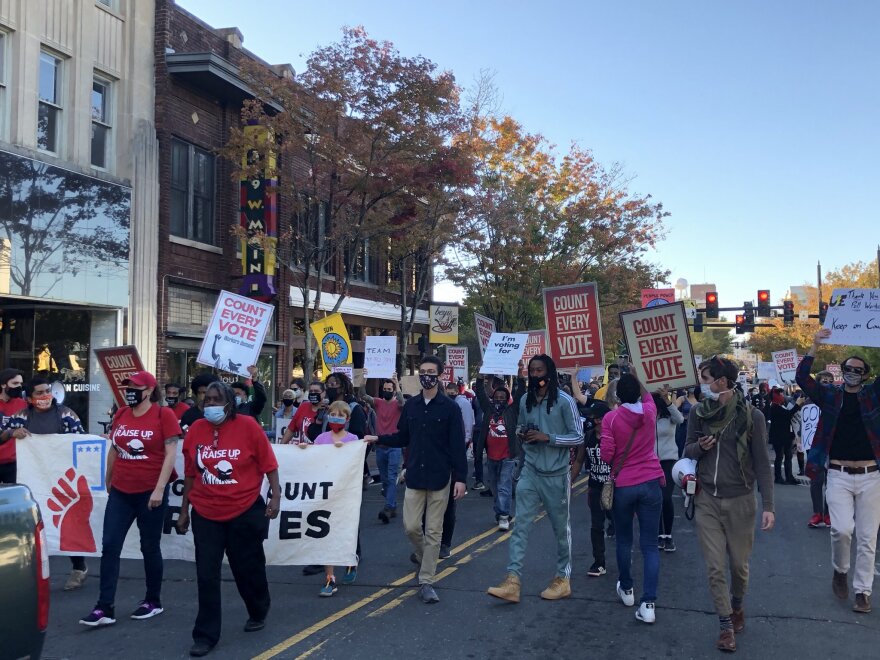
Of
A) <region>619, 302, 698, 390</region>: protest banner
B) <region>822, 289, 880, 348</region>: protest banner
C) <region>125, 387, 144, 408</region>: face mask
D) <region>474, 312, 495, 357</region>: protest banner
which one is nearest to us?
<region>125, 387, 144, 408</region>: face mask

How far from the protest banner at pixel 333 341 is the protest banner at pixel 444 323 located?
11.8 m

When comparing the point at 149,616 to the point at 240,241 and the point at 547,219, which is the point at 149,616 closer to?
the point at 240,241

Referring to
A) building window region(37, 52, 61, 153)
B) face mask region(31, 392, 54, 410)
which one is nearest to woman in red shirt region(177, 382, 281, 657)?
face mask region(31, 392, 54, 410)

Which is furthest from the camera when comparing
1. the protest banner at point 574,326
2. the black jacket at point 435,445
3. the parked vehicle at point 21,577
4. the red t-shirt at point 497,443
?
the red t-shirt at point 497,443

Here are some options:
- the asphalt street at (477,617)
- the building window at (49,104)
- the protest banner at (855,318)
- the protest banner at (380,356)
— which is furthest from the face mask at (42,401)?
the building window at (49,104)

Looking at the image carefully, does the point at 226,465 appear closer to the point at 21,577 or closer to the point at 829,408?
the point at 21,577

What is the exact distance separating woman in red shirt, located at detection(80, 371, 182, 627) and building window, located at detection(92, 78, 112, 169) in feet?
40.3

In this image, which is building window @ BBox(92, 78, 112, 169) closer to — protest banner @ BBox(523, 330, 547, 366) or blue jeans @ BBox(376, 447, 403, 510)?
blue jeans @ BBox(376, 447, 403, 510)

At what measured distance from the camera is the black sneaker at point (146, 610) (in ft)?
21.8

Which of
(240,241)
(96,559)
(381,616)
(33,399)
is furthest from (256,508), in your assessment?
(240,241)

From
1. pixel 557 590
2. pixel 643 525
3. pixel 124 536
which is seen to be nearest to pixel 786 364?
pixel 557 590

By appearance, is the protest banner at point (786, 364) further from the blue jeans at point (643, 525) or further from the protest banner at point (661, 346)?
the blue jeans at point (643, 525)

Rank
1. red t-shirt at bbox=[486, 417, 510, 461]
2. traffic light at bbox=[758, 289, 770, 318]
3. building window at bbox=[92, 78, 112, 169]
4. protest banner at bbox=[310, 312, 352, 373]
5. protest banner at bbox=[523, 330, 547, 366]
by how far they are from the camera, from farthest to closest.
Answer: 1. traffic light at bbox=[758, 289, 770, 318]
2. protest banner at bbox=[523, 330, 547, 366]
3. building window at bbox=[92, 78, 112, 169]
4. protest banner at bbox=[310, 312, 352, 373]
5. red t-shirt at bbox=[486, 417, 510, 461]

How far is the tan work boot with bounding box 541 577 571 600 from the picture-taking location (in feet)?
23.4
